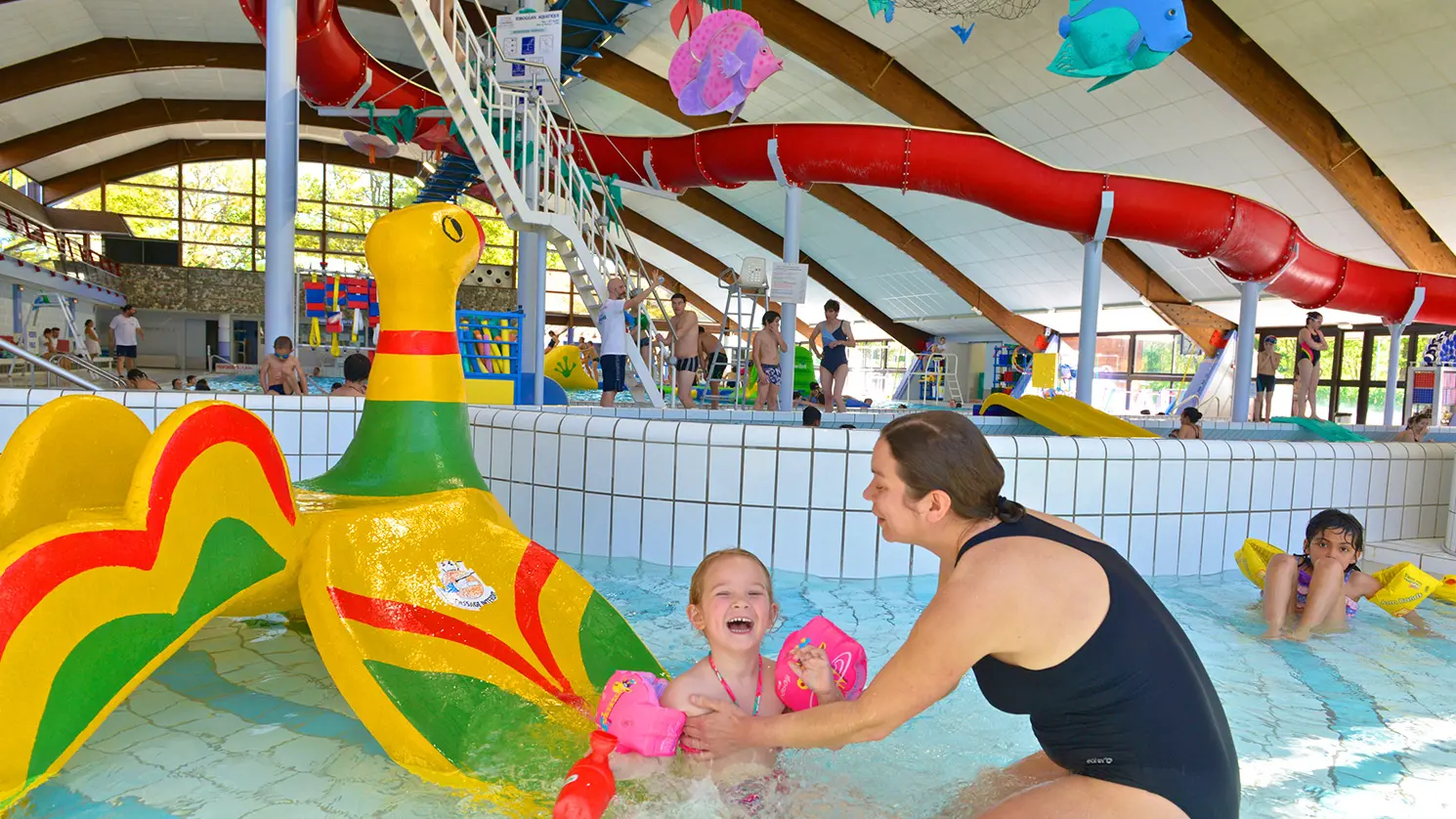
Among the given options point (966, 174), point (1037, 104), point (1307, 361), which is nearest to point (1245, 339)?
point (1307, 361)

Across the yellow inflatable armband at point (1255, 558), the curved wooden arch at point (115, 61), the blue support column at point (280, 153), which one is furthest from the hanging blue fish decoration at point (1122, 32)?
the curved wooden arch at point (115, 61)

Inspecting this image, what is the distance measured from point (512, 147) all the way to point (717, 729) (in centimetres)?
603

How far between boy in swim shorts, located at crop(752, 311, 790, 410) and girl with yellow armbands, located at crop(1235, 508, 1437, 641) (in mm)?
5871

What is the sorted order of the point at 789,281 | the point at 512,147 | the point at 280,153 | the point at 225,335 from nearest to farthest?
the point at 280,153 < the point at 512,147 < the point at 789,281 < the point at 225,335

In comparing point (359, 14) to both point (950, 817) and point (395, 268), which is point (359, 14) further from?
point (950, 817)

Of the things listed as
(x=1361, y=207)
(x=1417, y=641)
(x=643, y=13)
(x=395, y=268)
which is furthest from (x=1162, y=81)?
(x=395, y=268)

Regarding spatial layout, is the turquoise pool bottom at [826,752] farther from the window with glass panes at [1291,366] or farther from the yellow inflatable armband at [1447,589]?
the window with glass panes at [1291,366]

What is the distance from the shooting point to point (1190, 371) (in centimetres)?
1798

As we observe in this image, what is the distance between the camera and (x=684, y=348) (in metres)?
9.04

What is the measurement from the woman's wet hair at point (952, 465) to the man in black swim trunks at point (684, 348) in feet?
24.9

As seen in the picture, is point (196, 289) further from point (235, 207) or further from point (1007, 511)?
point (1007, 511)

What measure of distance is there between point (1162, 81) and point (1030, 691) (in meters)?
12.4

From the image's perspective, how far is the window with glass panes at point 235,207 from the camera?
24000mm

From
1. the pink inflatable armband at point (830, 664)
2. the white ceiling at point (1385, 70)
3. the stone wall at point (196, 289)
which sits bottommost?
the pink inflatable armband at point (830, 664)
